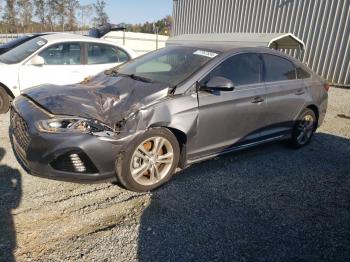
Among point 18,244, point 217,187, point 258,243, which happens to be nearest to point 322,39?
point 217,187

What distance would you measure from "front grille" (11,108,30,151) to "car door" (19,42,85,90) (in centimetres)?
229

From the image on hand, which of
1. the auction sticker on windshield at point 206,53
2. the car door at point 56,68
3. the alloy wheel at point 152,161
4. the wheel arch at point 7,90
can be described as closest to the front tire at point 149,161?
the alloy wheel at point 152,161

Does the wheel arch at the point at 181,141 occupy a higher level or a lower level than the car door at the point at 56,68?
lower

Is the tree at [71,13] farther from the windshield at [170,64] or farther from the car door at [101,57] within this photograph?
the windshield at [170,64]

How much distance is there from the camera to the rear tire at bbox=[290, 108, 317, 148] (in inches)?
197

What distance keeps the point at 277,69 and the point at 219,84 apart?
153 centimetres

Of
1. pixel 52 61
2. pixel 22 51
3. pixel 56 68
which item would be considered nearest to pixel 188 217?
pixel 56 68

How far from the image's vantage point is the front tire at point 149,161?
3193 mm

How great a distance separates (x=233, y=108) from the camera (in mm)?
3871

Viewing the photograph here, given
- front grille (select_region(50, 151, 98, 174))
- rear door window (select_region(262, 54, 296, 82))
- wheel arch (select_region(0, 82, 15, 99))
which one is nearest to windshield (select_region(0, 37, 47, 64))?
wheel arch (select_region(0, 82, 15, 99))

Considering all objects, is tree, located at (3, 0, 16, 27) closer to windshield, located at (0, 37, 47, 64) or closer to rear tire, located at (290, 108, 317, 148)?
windshield, located at (0, 37, 47, 64)

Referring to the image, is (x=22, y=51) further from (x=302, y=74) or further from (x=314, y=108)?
(x=314, y=108)

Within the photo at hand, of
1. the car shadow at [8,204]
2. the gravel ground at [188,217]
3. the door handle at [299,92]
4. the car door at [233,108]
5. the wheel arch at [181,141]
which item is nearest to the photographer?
the car shadow at [8,204]

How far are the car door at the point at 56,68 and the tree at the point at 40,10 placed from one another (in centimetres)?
1820
